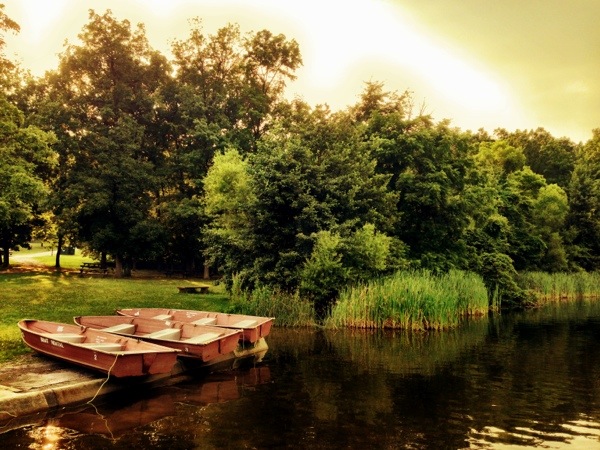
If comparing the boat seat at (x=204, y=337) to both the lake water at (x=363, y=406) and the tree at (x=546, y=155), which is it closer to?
the lake water at (x=363, y=406)

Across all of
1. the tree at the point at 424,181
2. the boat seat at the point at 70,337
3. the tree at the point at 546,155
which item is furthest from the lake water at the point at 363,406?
the tree at the point at 546,155

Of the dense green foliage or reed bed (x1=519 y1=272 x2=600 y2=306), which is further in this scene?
reed bed (x1=519 y1=272 x2=600 y2=306)

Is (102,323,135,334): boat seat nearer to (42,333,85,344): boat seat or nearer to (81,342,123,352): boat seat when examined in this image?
(42,333,85,344): boat seat

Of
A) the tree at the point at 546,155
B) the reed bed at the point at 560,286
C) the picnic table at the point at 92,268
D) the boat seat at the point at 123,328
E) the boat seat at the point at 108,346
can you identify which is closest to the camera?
the boat seat at the point at 108,346

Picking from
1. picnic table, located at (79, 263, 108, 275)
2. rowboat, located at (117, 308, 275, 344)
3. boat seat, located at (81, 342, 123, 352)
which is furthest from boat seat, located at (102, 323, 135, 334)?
picnic table, located at (79, 263, 108, 275)

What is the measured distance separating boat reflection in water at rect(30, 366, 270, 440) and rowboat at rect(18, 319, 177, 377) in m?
0.62

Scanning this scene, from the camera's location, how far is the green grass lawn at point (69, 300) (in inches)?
687

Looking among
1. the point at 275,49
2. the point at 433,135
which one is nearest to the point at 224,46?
the point at 275,49

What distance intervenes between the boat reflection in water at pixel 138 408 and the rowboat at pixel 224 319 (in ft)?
6.05

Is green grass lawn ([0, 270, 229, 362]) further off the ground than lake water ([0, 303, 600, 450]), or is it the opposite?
green grass lawn ([0, 270, 229, 362])

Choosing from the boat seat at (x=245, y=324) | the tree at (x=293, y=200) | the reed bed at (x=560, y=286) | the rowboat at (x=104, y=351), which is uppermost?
the tree at (x=293, y=200)

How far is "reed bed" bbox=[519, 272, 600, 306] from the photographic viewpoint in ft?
120

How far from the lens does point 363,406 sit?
10648mm

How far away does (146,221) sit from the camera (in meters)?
40.1
